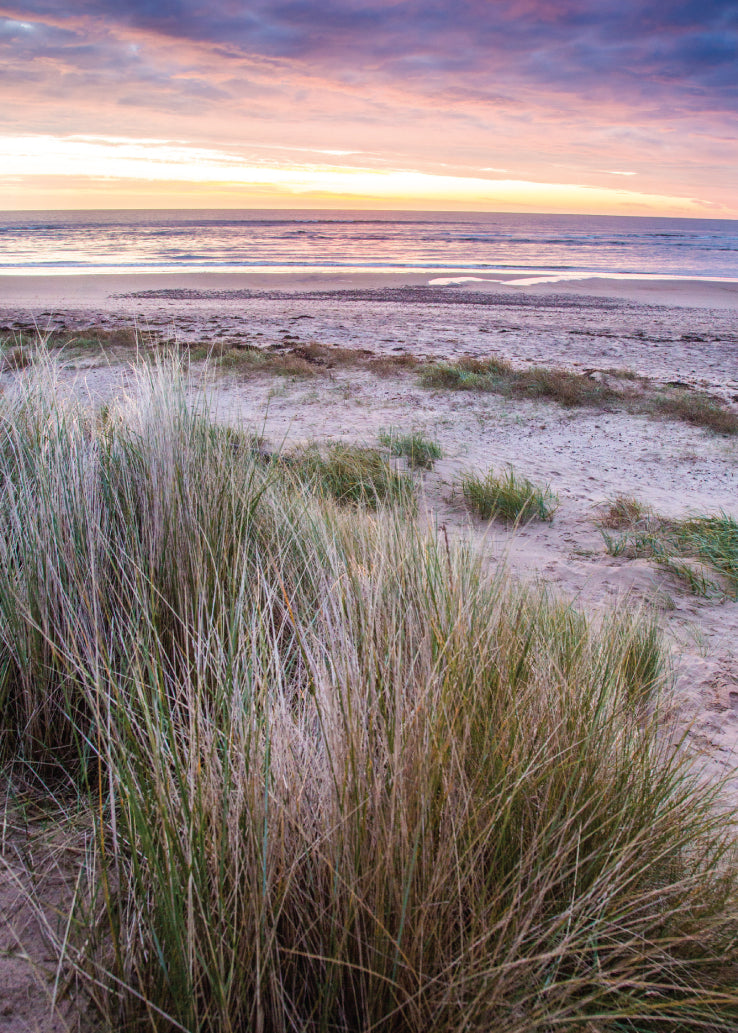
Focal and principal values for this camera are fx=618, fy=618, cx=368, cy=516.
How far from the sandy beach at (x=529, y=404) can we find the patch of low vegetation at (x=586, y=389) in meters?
0.23

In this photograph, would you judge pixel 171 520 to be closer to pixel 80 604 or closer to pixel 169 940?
pixel 80 604

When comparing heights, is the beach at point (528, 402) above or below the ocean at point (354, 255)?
below

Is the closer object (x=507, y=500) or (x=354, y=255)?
(x=507, y=500)

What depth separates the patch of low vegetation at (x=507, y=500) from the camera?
4246 mm

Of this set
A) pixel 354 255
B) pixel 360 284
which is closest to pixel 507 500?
pixel 360 284

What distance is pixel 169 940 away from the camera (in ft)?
3.28

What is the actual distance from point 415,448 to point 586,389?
3.34 m

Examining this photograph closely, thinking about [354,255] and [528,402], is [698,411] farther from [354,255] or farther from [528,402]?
[354,255]

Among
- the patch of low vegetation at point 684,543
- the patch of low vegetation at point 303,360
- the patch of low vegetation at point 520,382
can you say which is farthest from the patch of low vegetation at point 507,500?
the patch of low vegetation at point 303,360

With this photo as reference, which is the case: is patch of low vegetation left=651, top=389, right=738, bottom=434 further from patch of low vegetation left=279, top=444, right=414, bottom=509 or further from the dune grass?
the dune grass

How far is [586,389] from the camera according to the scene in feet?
24.8

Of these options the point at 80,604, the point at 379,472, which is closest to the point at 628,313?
the point at 379,472

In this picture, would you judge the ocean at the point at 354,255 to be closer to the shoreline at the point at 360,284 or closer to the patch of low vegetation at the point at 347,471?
the shoreline at the point at 360,284

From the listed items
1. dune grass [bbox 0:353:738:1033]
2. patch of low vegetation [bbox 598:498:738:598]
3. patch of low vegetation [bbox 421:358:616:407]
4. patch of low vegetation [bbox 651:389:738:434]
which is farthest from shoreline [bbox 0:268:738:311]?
dune grass [bbox 0:353:738:1033]
